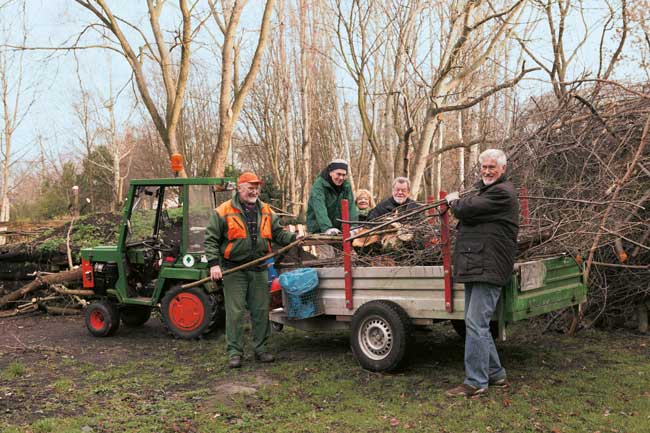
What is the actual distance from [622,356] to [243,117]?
2581 centimetres

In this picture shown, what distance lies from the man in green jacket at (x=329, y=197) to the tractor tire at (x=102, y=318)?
9.88ft

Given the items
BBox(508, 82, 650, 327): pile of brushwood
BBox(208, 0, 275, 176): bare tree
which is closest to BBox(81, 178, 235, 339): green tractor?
BBox(508, 82, 650, 327): pile of brushwood

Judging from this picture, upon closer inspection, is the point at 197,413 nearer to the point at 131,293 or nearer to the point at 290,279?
the point at 290,279

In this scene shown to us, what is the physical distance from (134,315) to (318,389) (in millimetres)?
4329

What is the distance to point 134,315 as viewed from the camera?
28.7ft

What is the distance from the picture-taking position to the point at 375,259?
5.81m

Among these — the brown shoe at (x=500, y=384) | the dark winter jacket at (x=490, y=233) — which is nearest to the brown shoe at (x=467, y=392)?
the brown shoe at (x=500, y=384)

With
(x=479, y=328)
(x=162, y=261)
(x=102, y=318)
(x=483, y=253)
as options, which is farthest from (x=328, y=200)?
(x=102, y=318)

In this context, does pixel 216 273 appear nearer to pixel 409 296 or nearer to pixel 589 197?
pixel 409 296

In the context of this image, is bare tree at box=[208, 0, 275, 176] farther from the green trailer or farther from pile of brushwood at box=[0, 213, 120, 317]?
the green trailer

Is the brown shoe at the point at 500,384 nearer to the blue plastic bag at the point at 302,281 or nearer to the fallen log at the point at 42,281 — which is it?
the blue plastic bag at the point at 302,281

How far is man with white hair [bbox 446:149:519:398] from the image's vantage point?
15.5 feet

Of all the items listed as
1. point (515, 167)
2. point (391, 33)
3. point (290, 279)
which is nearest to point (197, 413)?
point (290, 279)

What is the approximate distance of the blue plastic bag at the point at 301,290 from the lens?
605 cm
